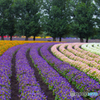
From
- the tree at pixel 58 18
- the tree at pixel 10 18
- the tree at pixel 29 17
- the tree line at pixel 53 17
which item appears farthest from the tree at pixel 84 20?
the tree at pixel 10 18

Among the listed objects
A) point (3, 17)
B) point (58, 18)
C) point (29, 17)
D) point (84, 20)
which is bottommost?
point (84, 20)

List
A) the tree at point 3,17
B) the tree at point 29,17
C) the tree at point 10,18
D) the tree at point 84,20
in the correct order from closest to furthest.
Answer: the tree at point 84,20 → the tree at point 29,17 → the tree at point 3,17 → the tree at point 10,18

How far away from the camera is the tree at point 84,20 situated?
3222cm

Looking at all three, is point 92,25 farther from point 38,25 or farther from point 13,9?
point 13,9

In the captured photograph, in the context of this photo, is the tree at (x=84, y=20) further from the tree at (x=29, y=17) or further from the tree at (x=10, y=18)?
the tree at (x=10, y=18)

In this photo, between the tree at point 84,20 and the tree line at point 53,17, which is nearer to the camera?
the tree at point 84,20

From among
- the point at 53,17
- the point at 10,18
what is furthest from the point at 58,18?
the point at 10,18

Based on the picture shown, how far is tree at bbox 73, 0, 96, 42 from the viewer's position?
3222 centimetres

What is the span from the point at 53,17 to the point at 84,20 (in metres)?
8.11

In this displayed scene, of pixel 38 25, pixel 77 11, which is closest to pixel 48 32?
pixel 38 25

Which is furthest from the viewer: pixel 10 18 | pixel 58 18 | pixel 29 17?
pixel 10 18

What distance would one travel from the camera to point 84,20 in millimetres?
32562

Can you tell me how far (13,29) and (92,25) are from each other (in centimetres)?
2217

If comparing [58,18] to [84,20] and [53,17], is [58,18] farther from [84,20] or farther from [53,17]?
[84,20]
